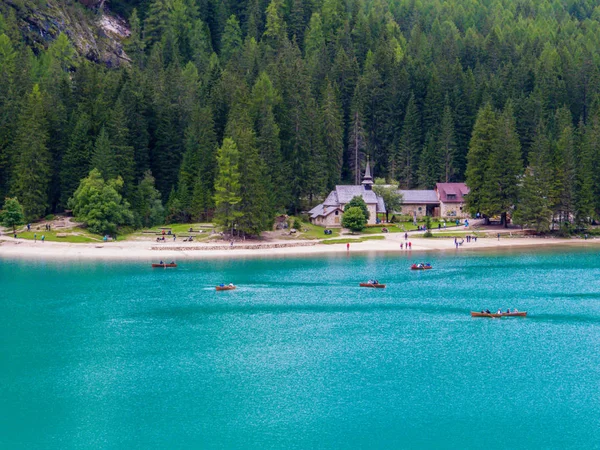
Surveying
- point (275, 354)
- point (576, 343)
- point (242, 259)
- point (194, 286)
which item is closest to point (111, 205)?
point (242, 259)

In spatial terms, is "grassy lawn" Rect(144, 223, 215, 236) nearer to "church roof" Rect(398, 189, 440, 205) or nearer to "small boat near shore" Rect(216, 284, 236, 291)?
"small boat near shore" Rect(216, 284, 236, 291)

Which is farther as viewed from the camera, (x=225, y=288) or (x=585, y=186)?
(x=585, y=186)

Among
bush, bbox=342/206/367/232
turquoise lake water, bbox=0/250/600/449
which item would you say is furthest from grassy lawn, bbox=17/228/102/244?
bush, bbox=342/206/367/232

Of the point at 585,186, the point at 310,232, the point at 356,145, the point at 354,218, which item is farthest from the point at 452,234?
the point at 356,145

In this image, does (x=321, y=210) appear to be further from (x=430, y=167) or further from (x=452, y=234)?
(x=430, y=167)

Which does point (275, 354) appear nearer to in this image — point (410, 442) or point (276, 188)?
point (410, 442)
